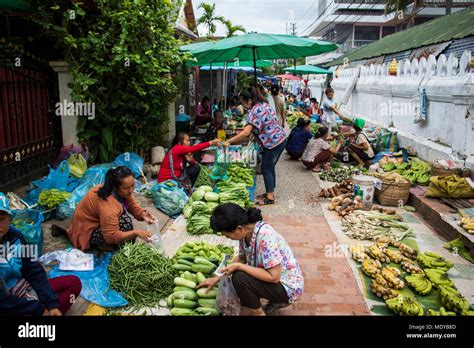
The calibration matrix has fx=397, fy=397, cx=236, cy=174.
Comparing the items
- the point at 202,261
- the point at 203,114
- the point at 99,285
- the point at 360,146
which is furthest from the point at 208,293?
the point at 203,114

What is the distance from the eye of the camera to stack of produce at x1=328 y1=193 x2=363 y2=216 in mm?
6488

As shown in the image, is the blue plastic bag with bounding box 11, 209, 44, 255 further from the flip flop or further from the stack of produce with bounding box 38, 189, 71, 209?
the flip flop

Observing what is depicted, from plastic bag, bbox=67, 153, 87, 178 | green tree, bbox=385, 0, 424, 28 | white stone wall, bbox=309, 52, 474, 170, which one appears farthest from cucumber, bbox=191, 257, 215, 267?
green tree, bbox=385, 0, 424, 28

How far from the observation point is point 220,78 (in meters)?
23.5

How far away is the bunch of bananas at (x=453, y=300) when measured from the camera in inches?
141

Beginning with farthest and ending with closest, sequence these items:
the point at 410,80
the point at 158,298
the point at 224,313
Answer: the point at 410,80, the point at 158,298, the point at 224,313

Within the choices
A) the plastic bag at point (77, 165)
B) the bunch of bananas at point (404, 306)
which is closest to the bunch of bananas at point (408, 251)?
the bunch of bananas at point (404, 306)

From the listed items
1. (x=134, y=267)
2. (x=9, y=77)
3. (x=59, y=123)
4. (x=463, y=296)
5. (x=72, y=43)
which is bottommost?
(x=463, y=296)

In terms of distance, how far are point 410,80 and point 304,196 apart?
4.64 m

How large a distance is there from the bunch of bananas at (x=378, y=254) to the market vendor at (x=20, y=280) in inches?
139

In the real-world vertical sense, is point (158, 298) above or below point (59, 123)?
below

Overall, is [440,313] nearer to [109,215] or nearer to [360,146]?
[109,215]
